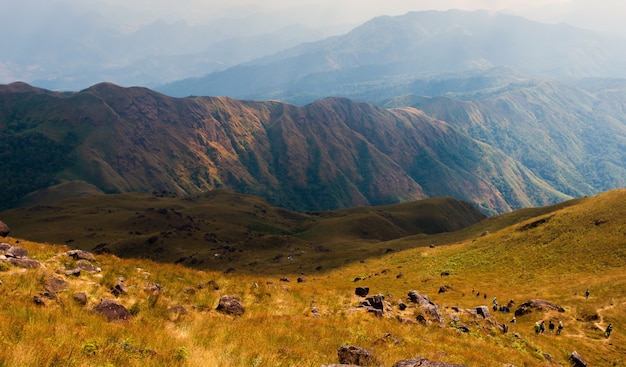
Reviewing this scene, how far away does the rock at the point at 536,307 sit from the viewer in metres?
34.0

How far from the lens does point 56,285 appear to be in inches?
594

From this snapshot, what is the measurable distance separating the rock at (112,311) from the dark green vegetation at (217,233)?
213ft

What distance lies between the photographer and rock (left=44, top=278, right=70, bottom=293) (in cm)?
1457

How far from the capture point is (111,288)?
1656 centimetres

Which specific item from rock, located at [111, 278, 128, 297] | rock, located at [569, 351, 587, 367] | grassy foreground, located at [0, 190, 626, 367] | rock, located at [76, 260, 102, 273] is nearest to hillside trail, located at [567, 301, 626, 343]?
grassy foreground, located at [0, 190, 626, 367]

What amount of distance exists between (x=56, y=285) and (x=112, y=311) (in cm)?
384

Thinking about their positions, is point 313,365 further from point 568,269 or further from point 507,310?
point 568,269

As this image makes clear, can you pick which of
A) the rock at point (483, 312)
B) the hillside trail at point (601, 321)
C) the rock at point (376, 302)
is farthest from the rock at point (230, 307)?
the hillside trail at point (601, 321)

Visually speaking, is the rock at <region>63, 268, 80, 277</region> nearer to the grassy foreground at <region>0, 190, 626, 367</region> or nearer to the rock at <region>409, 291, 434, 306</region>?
the grassy foreground at <region>0, 190, 626, 367</region>

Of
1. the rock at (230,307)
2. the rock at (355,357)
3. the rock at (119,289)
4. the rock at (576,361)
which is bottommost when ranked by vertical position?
the rock at (576,361)

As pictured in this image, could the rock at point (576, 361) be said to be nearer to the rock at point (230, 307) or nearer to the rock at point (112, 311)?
the rock at point (230, 307)

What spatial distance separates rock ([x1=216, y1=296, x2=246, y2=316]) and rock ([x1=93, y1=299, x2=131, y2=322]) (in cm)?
494

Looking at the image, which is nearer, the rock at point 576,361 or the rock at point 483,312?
the rock at point 576,361

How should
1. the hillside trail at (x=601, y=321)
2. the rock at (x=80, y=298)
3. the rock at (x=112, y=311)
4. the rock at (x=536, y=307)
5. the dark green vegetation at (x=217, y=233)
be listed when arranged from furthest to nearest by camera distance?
the dark green vegetation at (x=217, y=233)
the rock at (x=536, y=307)
the hillside trail at (x=601, y=321)
the rock at (x=80, y=298)
the rock at (x=112, y=311)
